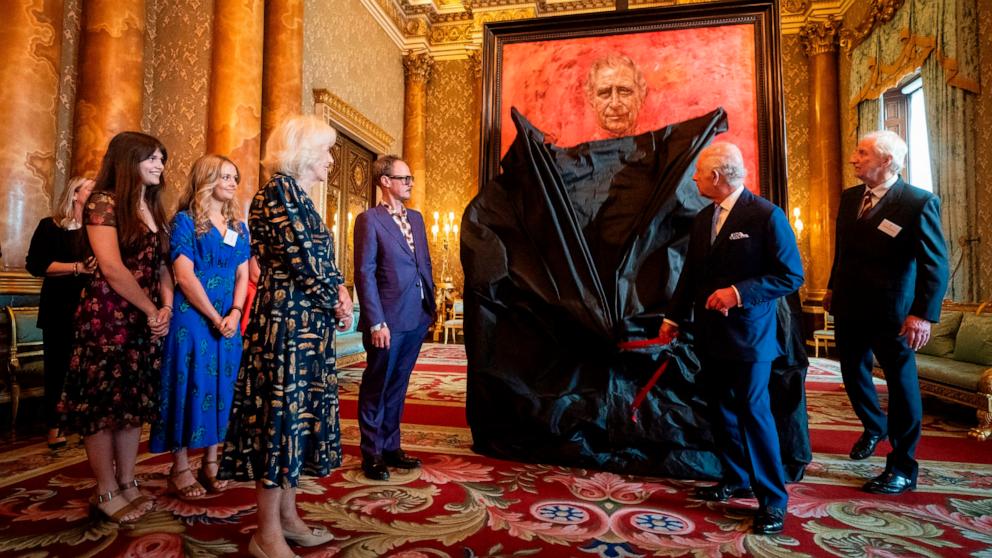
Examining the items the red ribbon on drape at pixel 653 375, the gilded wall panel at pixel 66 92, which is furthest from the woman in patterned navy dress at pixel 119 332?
the gilded wall panel at pixel 66 92

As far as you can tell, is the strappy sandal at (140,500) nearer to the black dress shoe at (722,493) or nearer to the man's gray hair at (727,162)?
the black dress shoe at (722,493)

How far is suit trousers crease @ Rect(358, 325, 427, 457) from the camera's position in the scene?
2.46m

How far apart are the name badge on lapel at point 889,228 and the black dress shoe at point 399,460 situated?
250 cm

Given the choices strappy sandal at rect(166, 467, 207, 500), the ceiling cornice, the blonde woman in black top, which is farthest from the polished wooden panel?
the ceiling cornice

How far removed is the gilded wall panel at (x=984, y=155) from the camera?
5066mm

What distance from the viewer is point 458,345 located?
8.84 m

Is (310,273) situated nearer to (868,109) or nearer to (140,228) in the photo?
(140,228)

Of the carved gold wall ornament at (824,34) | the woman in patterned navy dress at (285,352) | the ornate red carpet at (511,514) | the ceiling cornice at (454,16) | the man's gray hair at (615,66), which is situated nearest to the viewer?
the woman in patterned navy dress at (285,352)

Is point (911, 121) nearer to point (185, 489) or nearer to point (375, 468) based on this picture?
point (375, 468)

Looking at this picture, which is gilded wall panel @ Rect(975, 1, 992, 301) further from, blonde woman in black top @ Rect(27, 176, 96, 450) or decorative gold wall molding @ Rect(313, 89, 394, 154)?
blonde woman in black top @ Rect(27, 176, 96, 450)

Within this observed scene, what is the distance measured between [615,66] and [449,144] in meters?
7.12

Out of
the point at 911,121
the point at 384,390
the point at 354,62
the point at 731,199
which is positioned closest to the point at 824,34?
the point at 911,121

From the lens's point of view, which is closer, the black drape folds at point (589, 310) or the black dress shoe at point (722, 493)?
the black dress shoe at point (722, 493)

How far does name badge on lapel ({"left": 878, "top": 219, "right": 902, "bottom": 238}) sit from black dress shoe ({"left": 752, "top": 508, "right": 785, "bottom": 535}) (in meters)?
1.41
